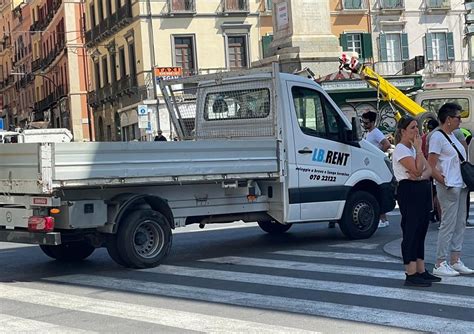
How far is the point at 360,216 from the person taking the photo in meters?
11.5

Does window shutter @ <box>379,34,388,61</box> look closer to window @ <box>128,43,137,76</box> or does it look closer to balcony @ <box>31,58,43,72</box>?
window @ <box>128,43,137,76</box>

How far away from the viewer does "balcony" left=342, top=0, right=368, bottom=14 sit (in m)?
46.8

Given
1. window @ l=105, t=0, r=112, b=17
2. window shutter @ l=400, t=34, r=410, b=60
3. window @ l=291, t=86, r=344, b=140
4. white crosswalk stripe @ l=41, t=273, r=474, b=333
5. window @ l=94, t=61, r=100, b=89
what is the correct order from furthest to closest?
window @ l=94, t=61, r=100, b=89, window @ l=105, t=0, r=112, b=17, window shutter @ l=400, t=34, r=410, b=60, window @ l=291, t=86, r=344, b=140, white crosswalk stripe @ l=41, t=273, r=474, b=333

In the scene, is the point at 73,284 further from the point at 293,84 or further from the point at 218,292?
the point at 293,84

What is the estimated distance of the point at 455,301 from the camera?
7188 mm

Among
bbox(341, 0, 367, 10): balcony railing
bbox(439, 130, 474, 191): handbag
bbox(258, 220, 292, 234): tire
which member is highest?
bbox(341, 0, 367, 10): balcony railing

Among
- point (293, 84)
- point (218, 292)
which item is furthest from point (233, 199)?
point (218, 292)

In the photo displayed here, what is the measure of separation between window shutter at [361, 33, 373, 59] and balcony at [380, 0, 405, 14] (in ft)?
6.54

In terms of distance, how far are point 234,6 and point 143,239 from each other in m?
37.6

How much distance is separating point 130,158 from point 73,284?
1.55 m

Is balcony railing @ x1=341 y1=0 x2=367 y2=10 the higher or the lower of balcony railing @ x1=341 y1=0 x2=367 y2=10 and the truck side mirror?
the higher

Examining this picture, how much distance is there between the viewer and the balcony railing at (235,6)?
150 feet

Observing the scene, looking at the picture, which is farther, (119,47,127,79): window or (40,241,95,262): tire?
(119,47,127,79): window

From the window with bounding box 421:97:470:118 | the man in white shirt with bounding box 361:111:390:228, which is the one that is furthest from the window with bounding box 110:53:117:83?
the man in white shirt with bounding box 361:111:390:228
